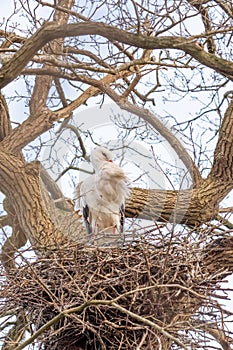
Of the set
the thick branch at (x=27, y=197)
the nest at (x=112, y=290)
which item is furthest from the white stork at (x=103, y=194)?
the nest at (x=112, y=290)

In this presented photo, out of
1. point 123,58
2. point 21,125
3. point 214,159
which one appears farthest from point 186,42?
point 21,125

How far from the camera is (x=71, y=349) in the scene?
4508 millimetres

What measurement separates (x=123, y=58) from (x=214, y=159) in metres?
1.51

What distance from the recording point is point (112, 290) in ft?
14.0

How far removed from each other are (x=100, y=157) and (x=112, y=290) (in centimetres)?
217

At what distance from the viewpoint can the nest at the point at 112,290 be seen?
406 centimetres

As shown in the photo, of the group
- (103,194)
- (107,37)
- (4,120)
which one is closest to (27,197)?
(103,194)

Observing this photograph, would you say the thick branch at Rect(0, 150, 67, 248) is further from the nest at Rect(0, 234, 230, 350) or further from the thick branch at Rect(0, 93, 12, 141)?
the thick branch at Rect(0, 93, 12, 141)

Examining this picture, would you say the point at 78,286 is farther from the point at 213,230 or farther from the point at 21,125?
the point at 21,125

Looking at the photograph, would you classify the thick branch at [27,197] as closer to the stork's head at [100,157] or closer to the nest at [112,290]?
the stork's head at [100,157]

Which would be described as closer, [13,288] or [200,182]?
[13,288]

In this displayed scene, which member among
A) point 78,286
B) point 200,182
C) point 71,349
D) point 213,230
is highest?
point 200,182

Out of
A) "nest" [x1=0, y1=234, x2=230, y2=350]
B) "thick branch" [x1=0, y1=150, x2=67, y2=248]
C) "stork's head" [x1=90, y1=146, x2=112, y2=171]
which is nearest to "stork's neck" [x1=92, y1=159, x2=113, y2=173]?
"stork's head" [x1=90, y1=146, x2=112, y2=171]

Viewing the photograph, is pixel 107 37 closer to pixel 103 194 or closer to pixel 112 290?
pixel 103 194
